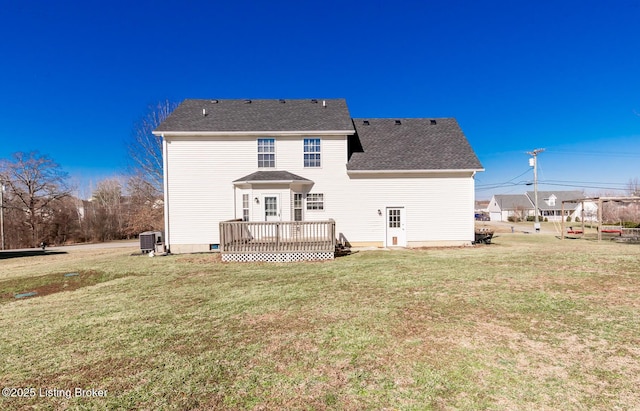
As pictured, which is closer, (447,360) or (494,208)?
(447,360)

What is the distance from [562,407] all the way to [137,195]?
116 feet

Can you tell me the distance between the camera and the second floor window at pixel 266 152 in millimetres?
13766

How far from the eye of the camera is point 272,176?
1294 centimetres

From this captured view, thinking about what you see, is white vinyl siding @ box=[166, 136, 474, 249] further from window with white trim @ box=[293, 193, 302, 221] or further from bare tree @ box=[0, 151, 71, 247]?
bare tree @ box=[0, 151, 71, 247]

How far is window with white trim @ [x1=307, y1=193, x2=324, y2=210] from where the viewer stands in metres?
13.7

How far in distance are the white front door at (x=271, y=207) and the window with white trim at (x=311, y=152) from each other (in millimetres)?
2536

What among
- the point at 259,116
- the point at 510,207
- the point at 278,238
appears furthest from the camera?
the point at 510,207

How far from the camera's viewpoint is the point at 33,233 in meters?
24.6

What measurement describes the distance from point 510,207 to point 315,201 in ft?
195

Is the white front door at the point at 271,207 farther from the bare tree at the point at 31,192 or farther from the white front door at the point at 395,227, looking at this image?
the bare tree at the point at 31,192

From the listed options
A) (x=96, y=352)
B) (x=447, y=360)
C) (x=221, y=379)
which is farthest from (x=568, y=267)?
(x=96, y=352)

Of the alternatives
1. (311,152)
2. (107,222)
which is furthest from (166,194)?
(107,222)

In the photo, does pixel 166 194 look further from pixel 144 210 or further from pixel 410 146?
pixel 144 210

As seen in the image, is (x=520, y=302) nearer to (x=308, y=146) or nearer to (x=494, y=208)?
(x=308, y=146)
